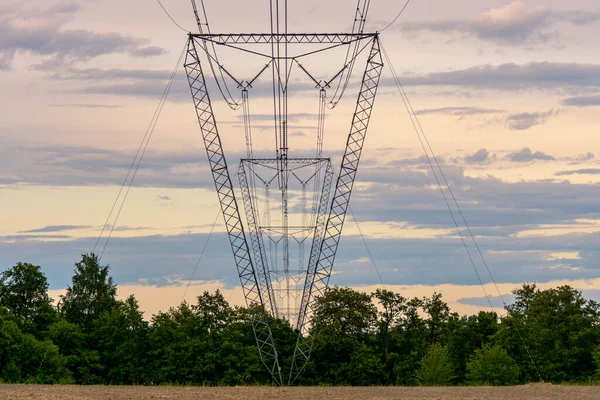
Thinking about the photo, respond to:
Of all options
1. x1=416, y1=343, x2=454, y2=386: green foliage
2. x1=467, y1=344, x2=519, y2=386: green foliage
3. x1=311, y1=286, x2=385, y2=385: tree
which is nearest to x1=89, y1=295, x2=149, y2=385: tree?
x1=311, y1=286, x2=385, y2=385: tree

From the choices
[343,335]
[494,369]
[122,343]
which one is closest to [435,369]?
[494,369]

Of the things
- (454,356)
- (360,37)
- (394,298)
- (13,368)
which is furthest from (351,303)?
(360,37)

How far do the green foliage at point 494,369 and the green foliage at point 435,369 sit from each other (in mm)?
3404

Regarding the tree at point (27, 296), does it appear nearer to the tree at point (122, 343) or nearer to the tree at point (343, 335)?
the tree at point (122, 343)

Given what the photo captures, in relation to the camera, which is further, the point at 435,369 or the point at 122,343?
A: the point at 122,343

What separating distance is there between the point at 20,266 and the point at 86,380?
64.2ft

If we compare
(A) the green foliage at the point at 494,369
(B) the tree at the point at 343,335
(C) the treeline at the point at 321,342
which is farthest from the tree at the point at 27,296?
(A) the green foliage at the point at 494,369

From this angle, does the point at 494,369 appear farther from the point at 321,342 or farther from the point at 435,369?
the point at 321,342

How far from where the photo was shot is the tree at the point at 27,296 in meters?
142

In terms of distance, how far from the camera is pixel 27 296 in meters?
144

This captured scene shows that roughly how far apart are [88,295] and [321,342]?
44802 millimetres

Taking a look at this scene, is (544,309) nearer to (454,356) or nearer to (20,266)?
(454,356)

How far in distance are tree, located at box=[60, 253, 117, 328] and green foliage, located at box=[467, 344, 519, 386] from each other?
59.5m

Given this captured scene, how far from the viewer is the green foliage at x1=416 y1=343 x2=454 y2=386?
430 feet
